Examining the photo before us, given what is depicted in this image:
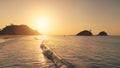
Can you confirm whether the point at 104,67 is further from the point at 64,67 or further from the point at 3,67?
the point at 3,67

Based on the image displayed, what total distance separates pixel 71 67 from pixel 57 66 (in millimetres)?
1449

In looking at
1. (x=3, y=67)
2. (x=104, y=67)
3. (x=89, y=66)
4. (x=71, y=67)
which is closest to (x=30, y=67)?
(x=3, y=67)

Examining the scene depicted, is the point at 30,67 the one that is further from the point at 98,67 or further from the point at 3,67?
the point at 98,67

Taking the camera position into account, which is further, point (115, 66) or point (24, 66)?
point (115, 66)

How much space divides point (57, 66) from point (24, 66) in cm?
331

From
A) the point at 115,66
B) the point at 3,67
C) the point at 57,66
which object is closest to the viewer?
the point at 3,67

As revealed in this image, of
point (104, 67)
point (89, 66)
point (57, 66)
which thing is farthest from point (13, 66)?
point (104, 67)

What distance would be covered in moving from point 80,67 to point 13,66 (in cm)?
678

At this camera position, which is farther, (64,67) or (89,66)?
(89,66)

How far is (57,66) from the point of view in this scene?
68.3ft

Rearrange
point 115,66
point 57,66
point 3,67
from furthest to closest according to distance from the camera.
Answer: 1. point 115,66
2. point 57,66
3. point 3,67

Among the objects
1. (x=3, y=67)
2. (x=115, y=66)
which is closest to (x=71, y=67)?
(x=115, y=66)

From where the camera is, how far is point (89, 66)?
22.0m

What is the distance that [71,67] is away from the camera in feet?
68.8
